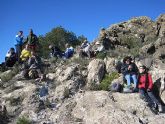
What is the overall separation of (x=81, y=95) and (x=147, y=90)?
9.94 feet

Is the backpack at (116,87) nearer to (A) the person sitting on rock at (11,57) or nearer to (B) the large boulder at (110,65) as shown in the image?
(B) the large boulder at (110,65)

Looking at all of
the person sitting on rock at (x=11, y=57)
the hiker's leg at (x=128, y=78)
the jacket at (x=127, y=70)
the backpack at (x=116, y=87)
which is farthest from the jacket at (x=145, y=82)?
the person sitting on rock at (x=11, y=57)

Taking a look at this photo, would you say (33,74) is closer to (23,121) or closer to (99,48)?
(23,121)

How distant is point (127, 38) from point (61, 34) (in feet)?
50.8

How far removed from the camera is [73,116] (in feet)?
44.6

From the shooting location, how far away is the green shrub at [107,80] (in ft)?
51.6

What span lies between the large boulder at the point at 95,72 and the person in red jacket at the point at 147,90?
2601 millimetres

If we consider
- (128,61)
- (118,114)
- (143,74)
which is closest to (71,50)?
(128,61)

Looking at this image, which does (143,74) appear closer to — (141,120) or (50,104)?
(141,120)

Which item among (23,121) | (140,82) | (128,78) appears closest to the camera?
(23,121)

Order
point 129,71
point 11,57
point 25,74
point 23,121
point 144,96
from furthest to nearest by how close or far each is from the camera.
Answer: point 11,57
point 25,74
point 129,71
point 144,96
point 23,121

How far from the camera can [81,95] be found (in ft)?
49.3

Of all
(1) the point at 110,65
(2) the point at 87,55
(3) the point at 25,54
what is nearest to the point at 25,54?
(3) the point at 25,54

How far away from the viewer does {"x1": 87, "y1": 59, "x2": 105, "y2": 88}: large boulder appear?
16.8 meters
